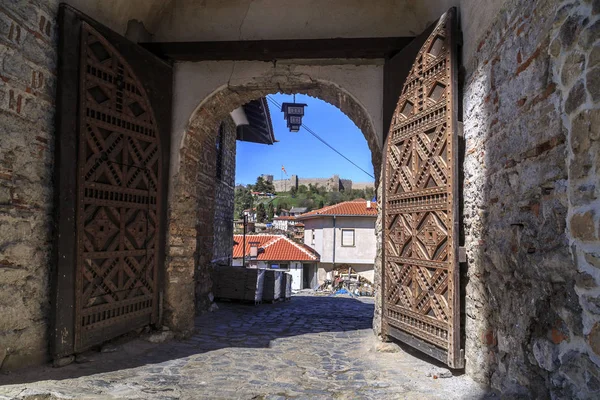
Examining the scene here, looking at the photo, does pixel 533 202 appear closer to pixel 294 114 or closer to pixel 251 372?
pixel 251 372

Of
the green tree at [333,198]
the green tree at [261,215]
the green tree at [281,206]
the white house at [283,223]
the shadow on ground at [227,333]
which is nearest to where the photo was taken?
the shadow on ground at [227,333]

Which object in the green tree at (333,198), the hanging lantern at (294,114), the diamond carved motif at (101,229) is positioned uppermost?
the green tree at (333,198)

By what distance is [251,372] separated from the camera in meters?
3.82

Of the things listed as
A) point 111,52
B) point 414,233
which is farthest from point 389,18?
point 111,52

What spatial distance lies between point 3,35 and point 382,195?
3623mm

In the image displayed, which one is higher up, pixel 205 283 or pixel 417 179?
pixel 417 179

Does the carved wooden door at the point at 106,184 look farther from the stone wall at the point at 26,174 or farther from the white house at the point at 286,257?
the white house at the point at 286,257

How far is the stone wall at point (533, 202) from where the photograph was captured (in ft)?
6.03

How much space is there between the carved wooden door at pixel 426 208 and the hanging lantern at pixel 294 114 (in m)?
5.10

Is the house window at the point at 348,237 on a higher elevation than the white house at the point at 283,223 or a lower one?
lower

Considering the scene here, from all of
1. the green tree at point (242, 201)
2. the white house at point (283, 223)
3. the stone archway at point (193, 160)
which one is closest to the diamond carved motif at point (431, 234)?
the stone archway at point (193, 160)

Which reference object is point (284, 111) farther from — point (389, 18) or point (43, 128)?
point (43, 128)

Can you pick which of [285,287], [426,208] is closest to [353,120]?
[426,208]

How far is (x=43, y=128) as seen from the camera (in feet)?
11.6
